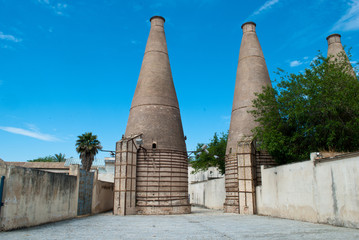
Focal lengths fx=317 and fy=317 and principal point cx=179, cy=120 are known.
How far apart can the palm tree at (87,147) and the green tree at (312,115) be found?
21766mm

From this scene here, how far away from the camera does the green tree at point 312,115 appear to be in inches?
653

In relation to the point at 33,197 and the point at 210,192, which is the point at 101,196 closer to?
the point at 33,197

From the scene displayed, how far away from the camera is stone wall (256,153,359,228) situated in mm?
10992

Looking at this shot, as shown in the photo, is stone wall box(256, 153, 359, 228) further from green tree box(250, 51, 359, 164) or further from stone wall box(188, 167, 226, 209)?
stone wall box(188, 167, 226, 209)

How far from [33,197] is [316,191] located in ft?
37.1

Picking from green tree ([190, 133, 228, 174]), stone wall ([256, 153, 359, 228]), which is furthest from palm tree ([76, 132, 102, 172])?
stone wall ([256, 153, 359, 228])

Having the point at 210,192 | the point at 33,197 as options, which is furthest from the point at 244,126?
the point at 33,197

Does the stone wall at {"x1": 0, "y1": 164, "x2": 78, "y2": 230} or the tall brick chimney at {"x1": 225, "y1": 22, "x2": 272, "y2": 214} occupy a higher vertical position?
the tall brick chimney at {"x1": 225, "y1": 22, "x2": 272, "y2": 214}

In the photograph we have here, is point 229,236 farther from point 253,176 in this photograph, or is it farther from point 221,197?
point 221,197

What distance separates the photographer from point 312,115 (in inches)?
683

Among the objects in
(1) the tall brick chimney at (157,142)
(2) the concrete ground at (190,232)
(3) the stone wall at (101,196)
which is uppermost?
(1) the tall brick chimney at (157,142)

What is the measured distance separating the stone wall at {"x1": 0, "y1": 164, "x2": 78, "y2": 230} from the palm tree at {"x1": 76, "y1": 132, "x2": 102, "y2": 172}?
1993 cm

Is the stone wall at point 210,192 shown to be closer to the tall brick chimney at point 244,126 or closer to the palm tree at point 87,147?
the tall brick chimney at point 244,126

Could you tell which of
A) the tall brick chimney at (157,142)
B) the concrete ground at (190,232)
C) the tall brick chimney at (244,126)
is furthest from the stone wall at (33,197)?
the tall brick chimney at (244,126)
